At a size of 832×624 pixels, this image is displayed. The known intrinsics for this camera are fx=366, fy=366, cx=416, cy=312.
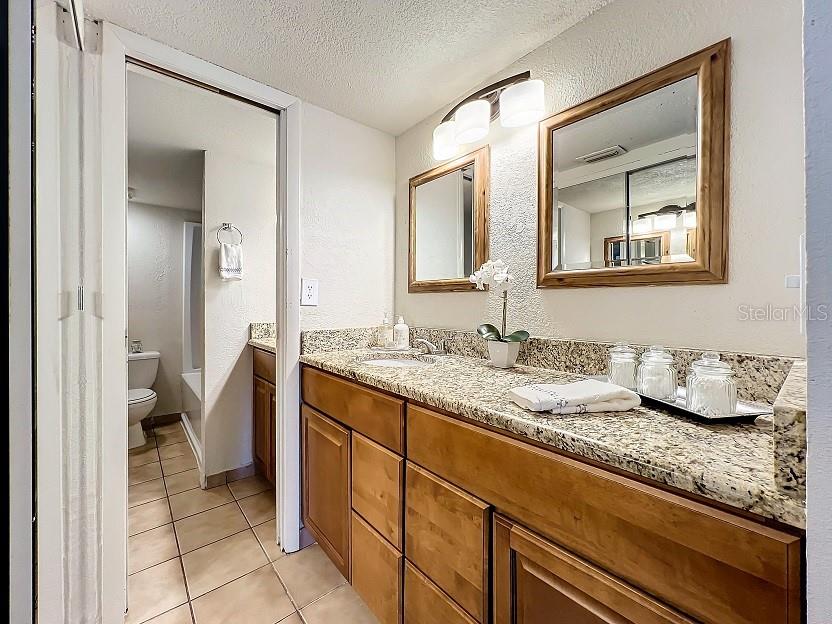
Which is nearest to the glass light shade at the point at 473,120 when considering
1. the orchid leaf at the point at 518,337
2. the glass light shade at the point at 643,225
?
the glass light shade at the point at 643,225

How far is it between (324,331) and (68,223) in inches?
39.3

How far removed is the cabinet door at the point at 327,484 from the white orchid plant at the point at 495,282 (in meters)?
0.65

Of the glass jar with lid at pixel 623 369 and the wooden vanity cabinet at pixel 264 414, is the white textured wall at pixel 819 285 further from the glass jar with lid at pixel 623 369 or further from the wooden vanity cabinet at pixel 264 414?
the wooden vanity cabinet at pixel 264 414

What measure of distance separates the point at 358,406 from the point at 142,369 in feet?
9.79

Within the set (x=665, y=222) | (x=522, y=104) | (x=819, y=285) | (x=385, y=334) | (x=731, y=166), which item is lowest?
(x=385, y=334)

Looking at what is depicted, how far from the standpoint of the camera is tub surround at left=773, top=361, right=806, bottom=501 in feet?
1.45

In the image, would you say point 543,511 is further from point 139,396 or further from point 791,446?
point 139,396

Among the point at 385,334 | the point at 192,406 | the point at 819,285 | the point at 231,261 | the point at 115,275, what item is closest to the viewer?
the point at 819,285

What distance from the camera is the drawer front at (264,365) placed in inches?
80.1

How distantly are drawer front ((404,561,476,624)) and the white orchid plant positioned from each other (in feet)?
2.59

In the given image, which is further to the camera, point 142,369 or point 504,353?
point 142,369

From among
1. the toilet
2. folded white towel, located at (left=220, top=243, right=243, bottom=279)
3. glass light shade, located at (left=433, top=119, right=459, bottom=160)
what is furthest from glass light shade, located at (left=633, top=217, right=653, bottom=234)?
the toilet

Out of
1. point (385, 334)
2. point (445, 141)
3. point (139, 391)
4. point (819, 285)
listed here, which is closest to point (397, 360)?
point (385, 334)

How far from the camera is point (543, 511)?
2.42 feet
